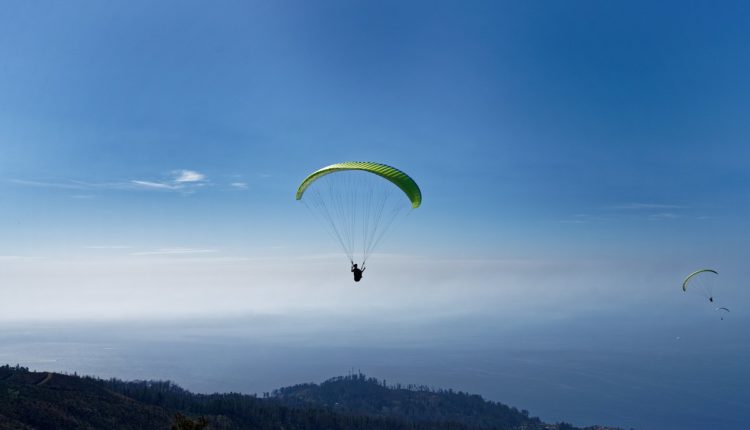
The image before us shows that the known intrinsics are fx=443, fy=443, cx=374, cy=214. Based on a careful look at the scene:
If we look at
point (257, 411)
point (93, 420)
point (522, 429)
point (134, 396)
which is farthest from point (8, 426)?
point (522, 429)

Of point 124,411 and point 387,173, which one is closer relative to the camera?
point 387,173

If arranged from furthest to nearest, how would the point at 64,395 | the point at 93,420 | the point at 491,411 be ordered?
the point at 491,411
the point at 64,395
the point at 93,420

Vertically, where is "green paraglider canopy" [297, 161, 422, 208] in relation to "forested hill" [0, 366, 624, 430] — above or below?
above

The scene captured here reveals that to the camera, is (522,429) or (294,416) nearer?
(294,416)

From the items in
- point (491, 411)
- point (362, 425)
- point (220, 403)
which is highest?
point (220, 403)

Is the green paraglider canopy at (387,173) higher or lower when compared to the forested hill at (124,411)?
higher

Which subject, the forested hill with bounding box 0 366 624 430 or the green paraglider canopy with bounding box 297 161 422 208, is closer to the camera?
the green paraglider canopy with bounding box 297 161 422 208

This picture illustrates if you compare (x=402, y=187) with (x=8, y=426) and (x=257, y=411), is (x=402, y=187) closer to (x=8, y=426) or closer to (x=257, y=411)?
(x=8, y=426)

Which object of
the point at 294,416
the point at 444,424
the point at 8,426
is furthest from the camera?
the point at 444,424

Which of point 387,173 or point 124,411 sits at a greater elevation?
point 387,173

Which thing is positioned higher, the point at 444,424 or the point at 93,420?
the point at 93,420

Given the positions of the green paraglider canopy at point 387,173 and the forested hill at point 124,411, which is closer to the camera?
the green paraglider canopy at point 387,173
